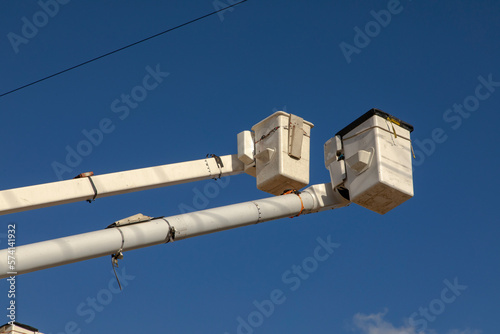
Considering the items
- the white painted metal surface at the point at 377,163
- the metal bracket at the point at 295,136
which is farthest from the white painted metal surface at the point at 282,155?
the white painted metal surface at the point at 377,163

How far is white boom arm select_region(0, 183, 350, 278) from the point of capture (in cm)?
814

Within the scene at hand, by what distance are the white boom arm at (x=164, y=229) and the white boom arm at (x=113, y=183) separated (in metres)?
1.29

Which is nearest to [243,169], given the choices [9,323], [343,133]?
[343,133]

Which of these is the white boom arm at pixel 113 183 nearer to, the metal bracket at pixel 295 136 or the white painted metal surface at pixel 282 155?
the white painted metal surface at pixel 282 155

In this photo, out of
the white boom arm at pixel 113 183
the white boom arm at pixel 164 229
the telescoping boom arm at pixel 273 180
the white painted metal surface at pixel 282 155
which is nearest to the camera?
the white boom arm at pixel 164 229

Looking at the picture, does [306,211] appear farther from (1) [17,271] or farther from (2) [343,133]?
(1) [17,271]

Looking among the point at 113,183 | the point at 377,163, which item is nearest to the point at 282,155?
the point at 377,163

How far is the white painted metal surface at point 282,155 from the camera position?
1089 centimetres

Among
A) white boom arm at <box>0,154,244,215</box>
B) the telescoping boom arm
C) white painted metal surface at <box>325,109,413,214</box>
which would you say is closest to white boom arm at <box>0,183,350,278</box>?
the telescoping boom arm

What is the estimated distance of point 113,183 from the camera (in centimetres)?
1038

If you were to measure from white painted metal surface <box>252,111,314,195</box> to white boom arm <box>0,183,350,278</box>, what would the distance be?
31 centimetres

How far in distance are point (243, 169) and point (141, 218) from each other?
2.67 meters

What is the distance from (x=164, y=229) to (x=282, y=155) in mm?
2414

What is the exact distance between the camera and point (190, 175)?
10961 millimetres
